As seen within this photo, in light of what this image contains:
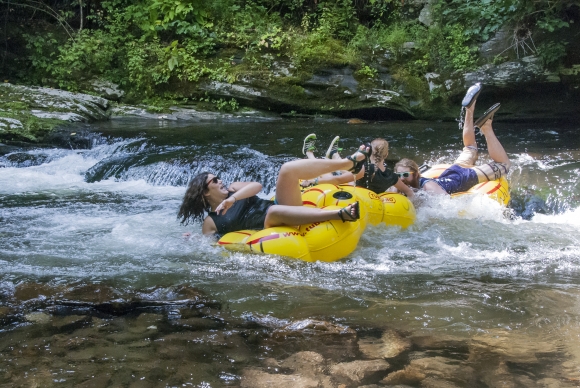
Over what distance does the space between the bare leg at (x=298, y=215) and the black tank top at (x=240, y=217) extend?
280 millimetres

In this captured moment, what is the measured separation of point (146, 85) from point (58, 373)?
1007 cm

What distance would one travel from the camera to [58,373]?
281cm

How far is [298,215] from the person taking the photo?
4.61 m

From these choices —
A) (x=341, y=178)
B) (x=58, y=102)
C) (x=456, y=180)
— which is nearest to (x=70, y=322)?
(x=341, y=178)

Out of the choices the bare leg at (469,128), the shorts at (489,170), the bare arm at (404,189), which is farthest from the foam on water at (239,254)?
the bare leg at (469,128)

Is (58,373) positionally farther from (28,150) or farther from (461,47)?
(461,47)

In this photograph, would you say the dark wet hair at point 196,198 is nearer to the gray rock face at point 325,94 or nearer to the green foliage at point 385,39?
the gray rock face at point 325,94

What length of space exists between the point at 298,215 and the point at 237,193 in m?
0.65

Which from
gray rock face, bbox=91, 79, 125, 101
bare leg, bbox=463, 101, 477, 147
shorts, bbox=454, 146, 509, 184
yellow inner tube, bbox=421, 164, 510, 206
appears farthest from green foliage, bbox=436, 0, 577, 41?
gray rock face, bbox=91, 79, 125, 101

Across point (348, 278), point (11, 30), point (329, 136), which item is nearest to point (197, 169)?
point (329, 136)

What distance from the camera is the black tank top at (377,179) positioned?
18.6ft

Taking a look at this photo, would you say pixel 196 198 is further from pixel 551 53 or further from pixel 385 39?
pixel 385 39

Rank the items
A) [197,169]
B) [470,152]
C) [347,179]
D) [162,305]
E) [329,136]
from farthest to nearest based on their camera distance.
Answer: [329,136]
[197,169]
[470,152]
[347,179]
[162,305]

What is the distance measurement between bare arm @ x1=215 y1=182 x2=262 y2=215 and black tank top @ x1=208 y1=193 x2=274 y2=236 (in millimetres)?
69
